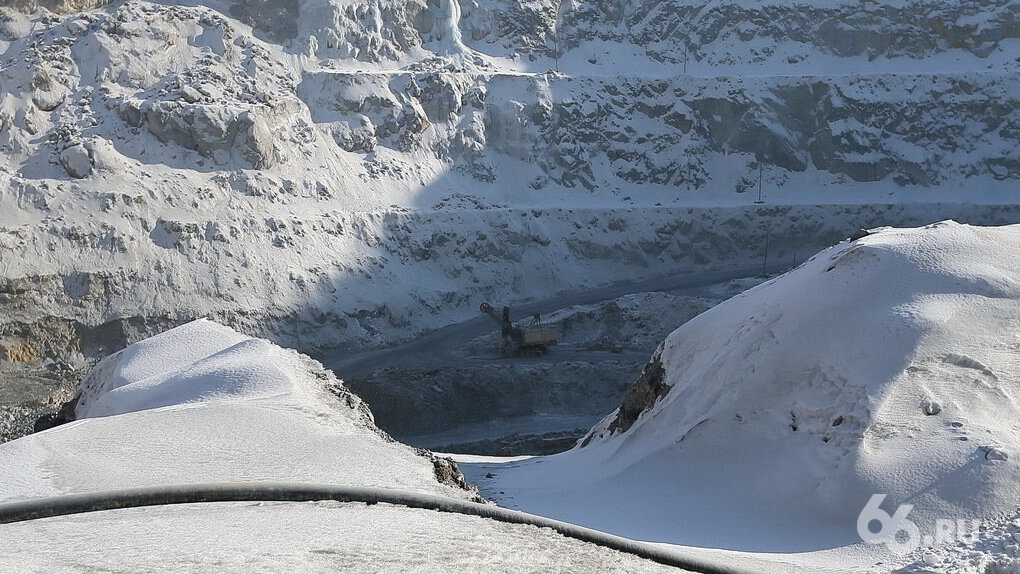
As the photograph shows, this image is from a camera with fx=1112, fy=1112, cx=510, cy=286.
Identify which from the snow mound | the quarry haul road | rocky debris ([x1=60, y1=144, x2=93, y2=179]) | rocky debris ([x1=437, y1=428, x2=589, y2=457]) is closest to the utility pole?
the quarry haul road

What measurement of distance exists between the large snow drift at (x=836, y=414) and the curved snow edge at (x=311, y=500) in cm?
308

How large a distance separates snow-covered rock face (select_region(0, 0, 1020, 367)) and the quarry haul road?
3.05ft

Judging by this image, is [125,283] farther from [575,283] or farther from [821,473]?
[821,473]

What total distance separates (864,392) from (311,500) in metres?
7.83

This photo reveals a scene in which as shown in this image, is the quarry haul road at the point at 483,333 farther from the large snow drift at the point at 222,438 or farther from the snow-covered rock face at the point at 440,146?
the large snow drift at the point at 222,438

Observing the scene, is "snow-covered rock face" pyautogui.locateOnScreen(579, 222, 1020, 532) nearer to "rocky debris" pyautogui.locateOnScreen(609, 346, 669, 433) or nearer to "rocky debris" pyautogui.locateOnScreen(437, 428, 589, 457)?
"rocky debris" pyautogui.locateOnScreen(609, 346, 669, 433)

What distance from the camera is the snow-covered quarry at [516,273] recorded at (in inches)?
500

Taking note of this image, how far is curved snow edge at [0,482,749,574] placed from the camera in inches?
404

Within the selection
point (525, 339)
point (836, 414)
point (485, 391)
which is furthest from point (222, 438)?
point (525, 339)

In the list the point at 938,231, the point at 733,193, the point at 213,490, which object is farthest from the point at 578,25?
the point at 213,490

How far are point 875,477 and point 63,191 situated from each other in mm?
31949

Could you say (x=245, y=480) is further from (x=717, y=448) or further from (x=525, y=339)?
(x=525, y=339)

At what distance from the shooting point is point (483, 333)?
39.4 meters

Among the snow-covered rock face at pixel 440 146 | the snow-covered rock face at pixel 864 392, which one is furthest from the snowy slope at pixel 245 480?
the snow-covered rock face at pixel 440 146
